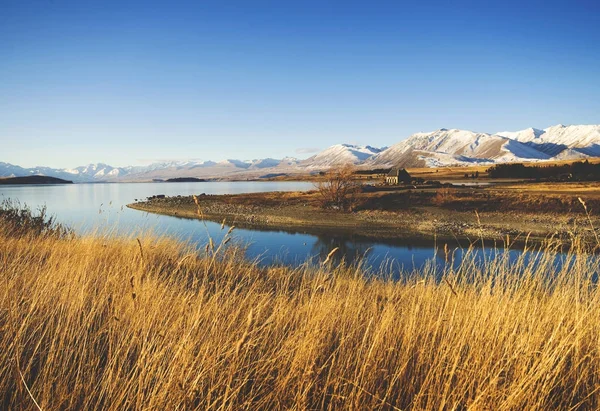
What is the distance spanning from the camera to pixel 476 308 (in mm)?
Result: 3314

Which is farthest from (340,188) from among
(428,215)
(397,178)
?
(397,178)

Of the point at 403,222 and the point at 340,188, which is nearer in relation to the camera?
the point at 403,222

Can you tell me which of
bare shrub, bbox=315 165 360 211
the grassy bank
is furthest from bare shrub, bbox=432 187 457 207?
bare shrub, bbox=315 165 360 211

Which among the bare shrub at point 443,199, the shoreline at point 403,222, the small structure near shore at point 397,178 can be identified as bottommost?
the shoreline at point 403,222

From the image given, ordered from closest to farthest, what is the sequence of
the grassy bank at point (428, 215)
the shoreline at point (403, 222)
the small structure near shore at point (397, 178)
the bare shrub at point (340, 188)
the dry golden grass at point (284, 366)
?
1. the dry golden grass at point (284, 366)
2. the shoreline at point (403, 222)
3. the grassy bank at point (428, 215)
4. the bare shrub at point (340, 188)
5. the small structure near shore at point (397, 178)

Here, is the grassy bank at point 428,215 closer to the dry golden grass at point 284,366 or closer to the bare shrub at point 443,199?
the bare shrub at point 443,199

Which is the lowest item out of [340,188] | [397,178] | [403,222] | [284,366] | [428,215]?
[403,222]

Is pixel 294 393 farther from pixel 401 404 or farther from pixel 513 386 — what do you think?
pixel 513 386

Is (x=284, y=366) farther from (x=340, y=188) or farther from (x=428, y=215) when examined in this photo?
(x=340, y=188)

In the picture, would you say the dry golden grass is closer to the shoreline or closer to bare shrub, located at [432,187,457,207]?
the shoreline

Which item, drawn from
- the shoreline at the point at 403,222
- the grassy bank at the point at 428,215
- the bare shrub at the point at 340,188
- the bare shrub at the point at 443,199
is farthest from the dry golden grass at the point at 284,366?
the bare shrub at the point at 443,199

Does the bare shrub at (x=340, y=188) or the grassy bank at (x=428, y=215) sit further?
the bare shrub at (x=340, y=188)

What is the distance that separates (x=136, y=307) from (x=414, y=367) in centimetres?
261

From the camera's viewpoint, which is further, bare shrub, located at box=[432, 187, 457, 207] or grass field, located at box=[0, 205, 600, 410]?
bare shrub, located at box=[432, 187, 457, 207]
